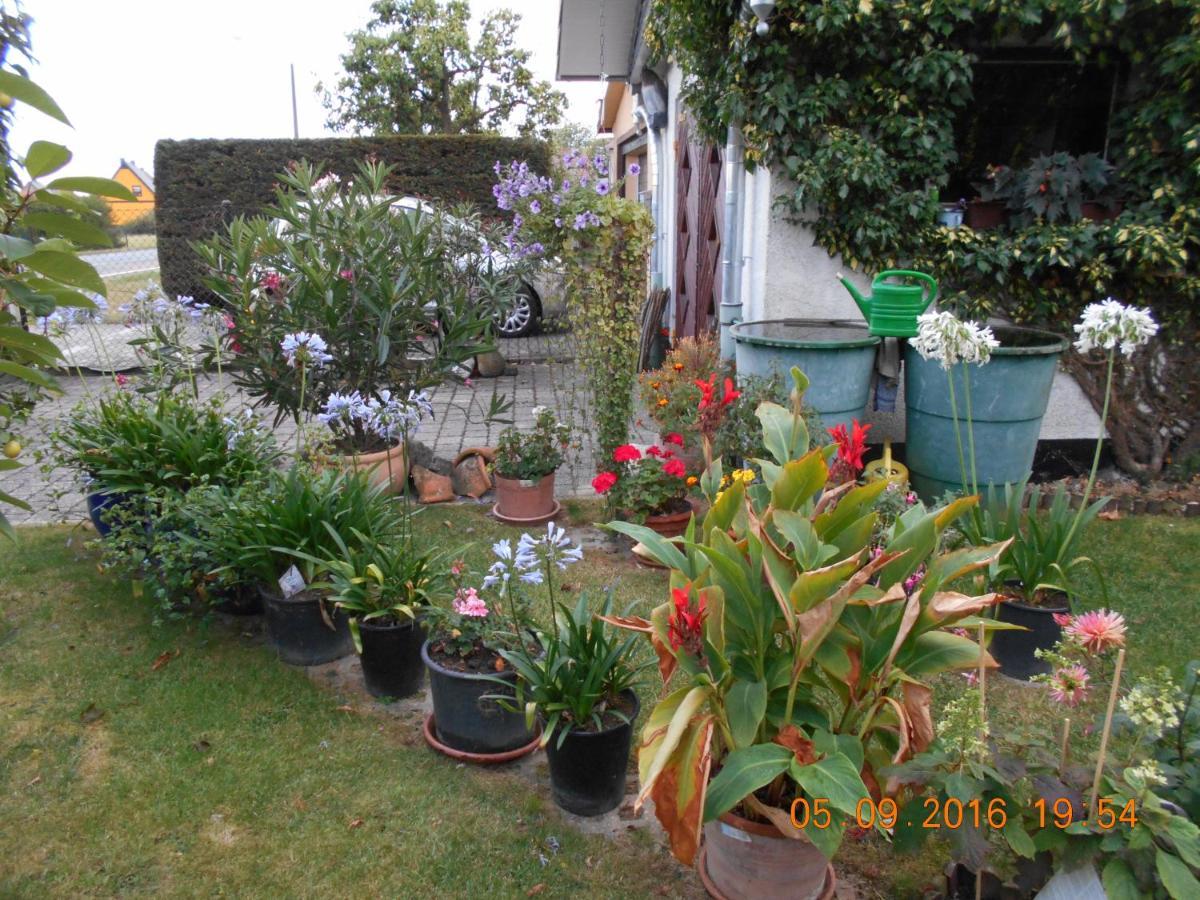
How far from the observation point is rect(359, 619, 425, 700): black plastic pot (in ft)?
10.3

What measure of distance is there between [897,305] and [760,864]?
3436mm

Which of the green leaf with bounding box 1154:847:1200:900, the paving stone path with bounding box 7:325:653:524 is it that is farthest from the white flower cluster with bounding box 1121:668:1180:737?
the paving stone path with bounding box 7:325:653:524

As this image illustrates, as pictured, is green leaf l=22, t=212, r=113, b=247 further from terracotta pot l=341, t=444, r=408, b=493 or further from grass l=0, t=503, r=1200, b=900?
terracotta pot l=341, t=444, r=408, b=493

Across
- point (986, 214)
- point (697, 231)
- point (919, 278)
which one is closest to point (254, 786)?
point (919, 278)

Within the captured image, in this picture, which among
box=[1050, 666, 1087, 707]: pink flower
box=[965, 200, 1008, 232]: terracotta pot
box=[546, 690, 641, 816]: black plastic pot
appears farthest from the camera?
box=[965, 200, 1008, 232]: terracotta pot

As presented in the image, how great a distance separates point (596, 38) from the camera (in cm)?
1025

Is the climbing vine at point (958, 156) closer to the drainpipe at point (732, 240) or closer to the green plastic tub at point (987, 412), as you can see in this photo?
the green plastic tub at point (987, 412)

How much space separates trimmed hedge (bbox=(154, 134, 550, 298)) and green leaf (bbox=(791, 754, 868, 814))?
12.3m

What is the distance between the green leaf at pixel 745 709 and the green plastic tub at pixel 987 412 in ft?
9.92

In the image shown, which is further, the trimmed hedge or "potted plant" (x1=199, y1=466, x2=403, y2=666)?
the trimmed hedge

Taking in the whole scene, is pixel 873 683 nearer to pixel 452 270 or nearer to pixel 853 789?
pixel 853 789

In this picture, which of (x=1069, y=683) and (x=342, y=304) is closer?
(x=1069, y=683)

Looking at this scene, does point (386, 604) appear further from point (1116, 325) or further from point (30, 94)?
point (1116, 325)

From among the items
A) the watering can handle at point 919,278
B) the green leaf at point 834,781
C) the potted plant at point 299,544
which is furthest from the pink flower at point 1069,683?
the watering can handle at point 919,278
